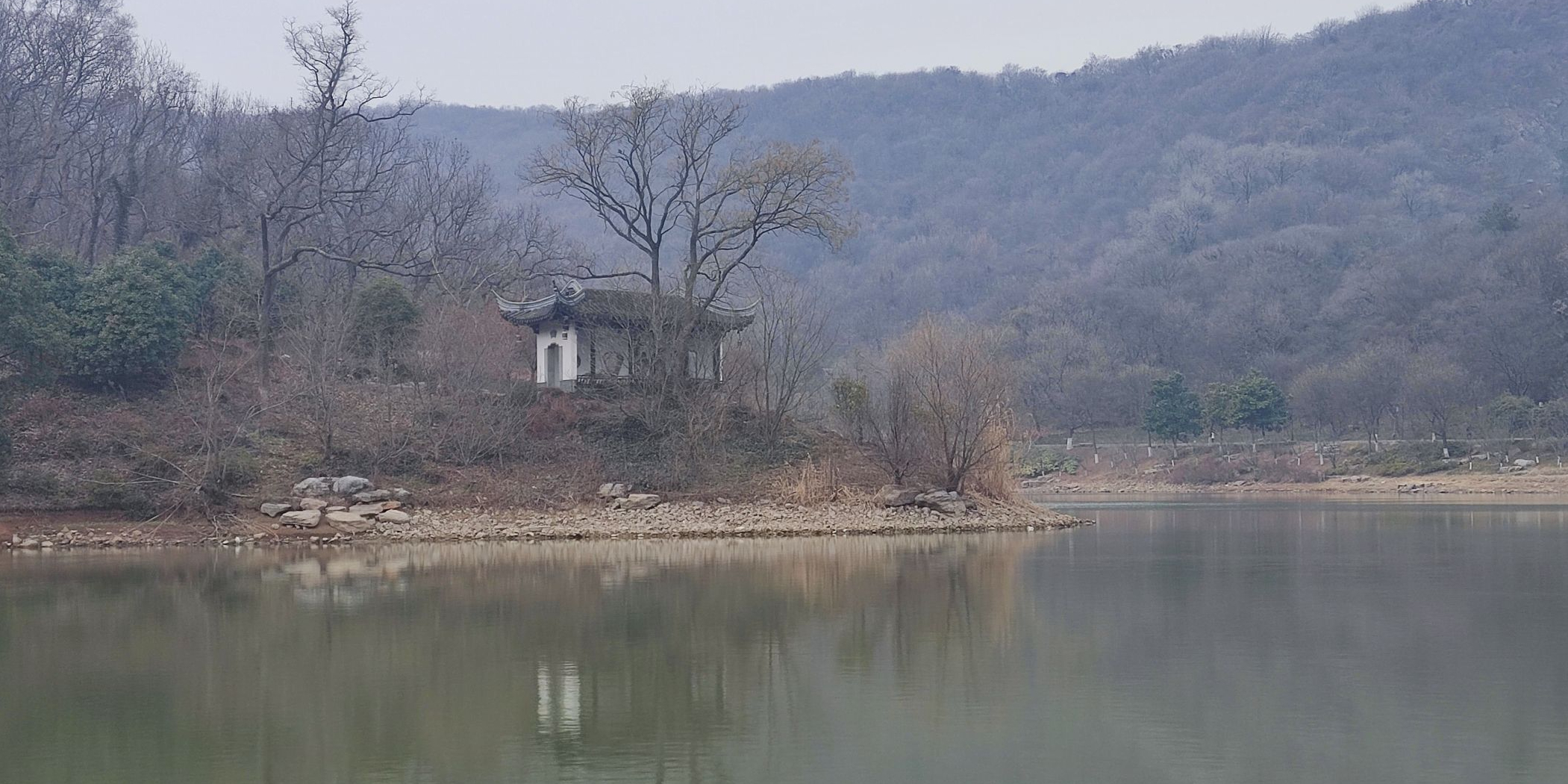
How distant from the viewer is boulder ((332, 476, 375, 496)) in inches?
1214

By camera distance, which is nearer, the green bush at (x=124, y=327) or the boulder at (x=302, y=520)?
the boulder at (x=302, y=520)

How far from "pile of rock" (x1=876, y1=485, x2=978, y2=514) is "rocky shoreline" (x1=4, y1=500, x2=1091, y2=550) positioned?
0.13 metres

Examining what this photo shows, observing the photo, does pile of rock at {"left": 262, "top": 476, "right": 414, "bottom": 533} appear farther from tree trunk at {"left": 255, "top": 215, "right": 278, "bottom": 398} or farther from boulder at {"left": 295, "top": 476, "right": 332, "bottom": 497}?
tree trunk at {"left": 255, "top": 215, "right": 278, "bottom": 398}

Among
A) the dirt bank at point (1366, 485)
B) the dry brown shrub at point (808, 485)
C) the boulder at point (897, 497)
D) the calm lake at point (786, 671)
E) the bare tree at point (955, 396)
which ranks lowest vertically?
the calm lake at point (786, 671)

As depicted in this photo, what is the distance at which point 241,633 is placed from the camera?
15.7 m

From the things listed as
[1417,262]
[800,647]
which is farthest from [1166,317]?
[800,647]

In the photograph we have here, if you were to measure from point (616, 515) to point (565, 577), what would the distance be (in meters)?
10.3

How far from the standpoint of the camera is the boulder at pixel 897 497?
34.0m

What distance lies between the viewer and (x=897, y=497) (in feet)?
112

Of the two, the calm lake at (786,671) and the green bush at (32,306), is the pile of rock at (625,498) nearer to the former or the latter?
the calm lake at (786,671)

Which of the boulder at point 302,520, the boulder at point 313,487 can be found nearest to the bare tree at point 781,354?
the boulder at point 313,487

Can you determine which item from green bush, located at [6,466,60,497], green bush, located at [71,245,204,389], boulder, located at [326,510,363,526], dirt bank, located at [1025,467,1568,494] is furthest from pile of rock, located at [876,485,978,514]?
dirt bank, located at [1025,467,1568,494]

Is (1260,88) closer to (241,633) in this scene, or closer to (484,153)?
(484,153)

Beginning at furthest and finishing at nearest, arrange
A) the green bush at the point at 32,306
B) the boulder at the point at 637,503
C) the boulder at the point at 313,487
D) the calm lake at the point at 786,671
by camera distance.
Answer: the boulder at the point at 637,503 → the boulder at the point at 313,487 → the green bush at the point at 32,306 → the calm lake at the point at 786,671
